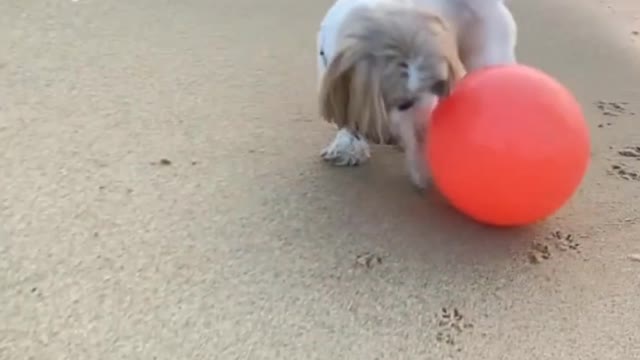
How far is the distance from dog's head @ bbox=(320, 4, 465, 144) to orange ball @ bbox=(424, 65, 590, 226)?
0.05 m

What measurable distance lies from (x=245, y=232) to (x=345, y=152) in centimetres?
32

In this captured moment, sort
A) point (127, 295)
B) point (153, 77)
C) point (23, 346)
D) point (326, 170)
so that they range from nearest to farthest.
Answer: point (23, 346)
point (127, 295)
point (326, 170)
point (153, 77)

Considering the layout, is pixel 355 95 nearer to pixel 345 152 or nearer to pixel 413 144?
pixel 413 144

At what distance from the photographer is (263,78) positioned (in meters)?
2.13

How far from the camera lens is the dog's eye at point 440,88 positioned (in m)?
1.50

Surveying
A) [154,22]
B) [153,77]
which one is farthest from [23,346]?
[154,22]

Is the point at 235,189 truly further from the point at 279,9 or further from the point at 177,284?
the point at 279,9

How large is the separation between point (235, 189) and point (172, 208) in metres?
0.13

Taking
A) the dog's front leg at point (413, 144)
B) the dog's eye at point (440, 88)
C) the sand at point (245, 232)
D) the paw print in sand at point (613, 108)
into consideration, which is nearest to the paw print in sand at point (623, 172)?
the sand at point (245, 232)

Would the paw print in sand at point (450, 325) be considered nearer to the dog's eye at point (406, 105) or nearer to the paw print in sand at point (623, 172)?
the dog's eye at point (406, 105)

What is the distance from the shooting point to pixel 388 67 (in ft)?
4.96

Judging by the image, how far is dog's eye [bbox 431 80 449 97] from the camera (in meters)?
1.50

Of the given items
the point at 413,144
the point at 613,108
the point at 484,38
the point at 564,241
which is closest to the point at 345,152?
the point at 413,144

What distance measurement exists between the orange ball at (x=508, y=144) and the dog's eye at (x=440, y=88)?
0.06 feet
